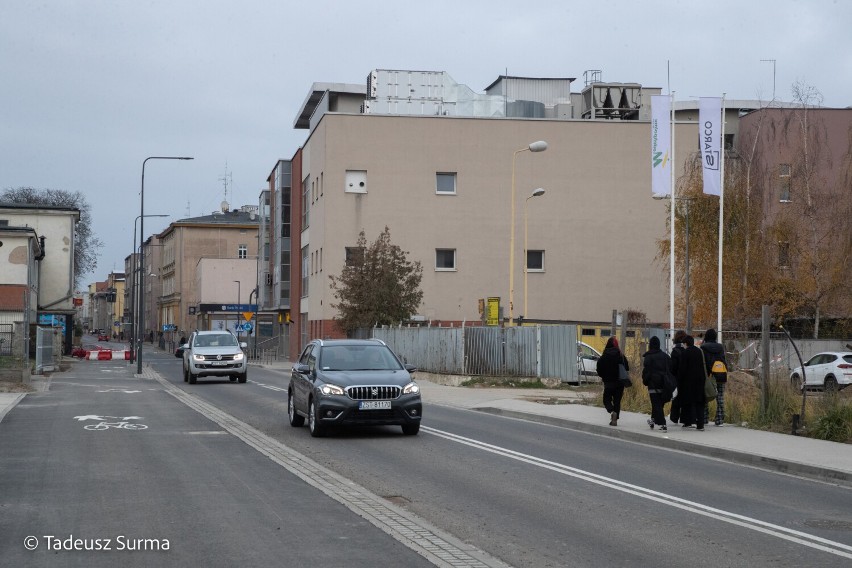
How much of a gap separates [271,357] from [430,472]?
64.5 metres

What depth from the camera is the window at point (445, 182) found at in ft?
187

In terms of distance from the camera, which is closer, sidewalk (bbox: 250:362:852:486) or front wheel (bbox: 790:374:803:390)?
sidewalk (bbox: 250:362:852:486)

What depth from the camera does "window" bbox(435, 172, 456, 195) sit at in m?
56.9

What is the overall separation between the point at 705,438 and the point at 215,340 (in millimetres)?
23793

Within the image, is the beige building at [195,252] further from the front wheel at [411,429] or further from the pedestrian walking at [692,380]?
the pedestrian walking at [692,380]

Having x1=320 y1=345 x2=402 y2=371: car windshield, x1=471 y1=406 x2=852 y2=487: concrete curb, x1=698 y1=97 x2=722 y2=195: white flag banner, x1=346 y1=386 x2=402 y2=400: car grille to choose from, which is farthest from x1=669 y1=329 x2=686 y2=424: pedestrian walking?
x1=698 y1=97 x2=722 y2=195: white flag banner

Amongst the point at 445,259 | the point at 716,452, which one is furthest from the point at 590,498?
the point at 445,259

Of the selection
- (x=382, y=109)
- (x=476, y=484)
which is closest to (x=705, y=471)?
(x=476, y=484)

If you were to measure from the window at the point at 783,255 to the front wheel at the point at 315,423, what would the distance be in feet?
109

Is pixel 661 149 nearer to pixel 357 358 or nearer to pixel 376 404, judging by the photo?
pixel 357 358

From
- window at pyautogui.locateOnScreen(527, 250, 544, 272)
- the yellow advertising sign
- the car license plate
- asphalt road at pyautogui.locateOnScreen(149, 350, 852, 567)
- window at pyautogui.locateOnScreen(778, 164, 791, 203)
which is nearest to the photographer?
asphalt road at pyautogui.locateOnScreen(149, 350, 852, 567)

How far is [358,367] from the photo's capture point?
17.9 metres

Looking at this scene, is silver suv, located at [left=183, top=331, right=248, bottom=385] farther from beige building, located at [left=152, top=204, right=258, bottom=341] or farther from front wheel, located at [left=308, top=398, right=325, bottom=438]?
beige building, located at [left=152, top=204, right=258, bottom=341]

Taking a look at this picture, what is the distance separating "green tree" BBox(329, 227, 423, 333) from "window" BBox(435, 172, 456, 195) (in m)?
10.9
